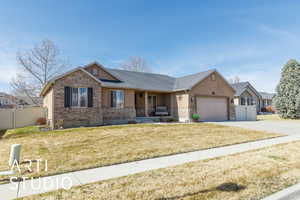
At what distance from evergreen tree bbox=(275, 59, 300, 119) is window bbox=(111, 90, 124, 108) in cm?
2268

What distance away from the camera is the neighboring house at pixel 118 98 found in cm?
1188

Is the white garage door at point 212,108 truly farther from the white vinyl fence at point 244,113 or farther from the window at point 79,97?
the window at point 79,97

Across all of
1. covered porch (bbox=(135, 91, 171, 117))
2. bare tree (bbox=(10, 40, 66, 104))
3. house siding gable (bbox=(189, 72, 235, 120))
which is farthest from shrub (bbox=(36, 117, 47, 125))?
house siding gable (bbox=(189, 72, 235, 120))

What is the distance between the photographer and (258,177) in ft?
12.3

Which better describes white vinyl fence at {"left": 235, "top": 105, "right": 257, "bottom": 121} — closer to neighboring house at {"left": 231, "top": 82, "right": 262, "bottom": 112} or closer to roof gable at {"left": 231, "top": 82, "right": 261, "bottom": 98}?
neighboring house at {"left": 231, "top": 82, "right": 262, "bottom": 112}

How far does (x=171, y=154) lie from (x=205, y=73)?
14.4 meters

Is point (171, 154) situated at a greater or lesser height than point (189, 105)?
lesser

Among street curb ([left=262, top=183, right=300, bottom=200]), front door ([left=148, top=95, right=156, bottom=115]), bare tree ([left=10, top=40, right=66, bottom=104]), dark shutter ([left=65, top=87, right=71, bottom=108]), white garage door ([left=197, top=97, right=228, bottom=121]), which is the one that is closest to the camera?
street curb ([left=262, top=183, right=300, bottom=200])

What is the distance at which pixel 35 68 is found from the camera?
2356cm

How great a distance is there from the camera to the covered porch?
1677 centimetres

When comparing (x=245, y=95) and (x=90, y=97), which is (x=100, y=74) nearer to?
(x=90, y=97)

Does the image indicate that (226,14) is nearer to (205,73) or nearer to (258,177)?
(205,73)

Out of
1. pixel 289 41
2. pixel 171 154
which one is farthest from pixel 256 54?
pixel 171 154

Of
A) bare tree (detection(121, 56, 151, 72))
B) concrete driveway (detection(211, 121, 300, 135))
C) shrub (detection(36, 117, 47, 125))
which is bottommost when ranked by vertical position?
concrete driveway (detection(211, 121, 300, 135))
